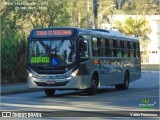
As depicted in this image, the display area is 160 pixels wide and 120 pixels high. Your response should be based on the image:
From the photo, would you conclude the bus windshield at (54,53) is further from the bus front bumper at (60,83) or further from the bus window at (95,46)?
the bus window at (95,46)

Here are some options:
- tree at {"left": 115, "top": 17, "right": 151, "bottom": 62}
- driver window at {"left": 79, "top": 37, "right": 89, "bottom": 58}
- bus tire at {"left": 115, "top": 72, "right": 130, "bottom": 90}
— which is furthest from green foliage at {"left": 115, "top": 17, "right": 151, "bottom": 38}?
driver window at {"left": 79, "top": 37, "right": 89, "bottom": 58}

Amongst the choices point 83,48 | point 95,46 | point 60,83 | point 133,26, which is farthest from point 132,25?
point 60,83

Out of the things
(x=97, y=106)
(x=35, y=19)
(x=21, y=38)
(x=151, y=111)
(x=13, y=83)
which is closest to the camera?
(x=151, y=111)

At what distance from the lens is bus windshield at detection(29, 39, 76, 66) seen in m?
22.5

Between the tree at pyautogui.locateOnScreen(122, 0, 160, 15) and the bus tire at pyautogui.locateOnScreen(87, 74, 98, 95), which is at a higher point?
the tree at pyautogui.locateOnScreen(122, 0, 160, 15)

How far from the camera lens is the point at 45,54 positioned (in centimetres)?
2259

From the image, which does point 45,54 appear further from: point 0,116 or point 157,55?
point 157,55

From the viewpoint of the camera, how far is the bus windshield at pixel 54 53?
22.5m

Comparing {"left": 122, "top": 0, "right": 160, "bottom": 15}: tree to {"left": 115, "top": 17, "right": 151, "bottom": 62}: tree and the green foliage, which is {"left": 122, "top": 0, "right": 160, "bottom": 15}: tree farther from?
the green foliage

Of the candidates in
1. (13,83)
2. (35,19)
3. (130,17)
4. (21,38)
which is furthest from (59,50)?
(130,17)

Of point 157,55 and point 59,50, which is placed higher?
point 59,50

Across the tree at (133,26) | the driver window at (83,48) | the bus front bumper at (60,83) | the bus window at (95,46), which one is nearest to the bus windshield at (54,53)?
the driver window at (83,48)

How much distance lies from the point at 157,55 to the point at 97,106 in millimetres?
93707

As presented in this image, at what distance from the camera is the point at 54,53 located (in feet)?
73.7
